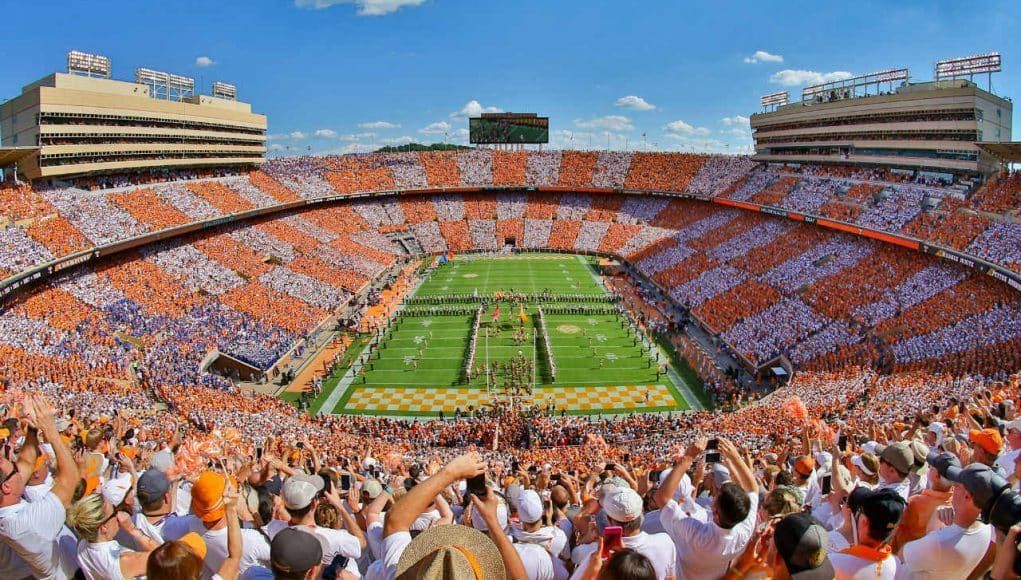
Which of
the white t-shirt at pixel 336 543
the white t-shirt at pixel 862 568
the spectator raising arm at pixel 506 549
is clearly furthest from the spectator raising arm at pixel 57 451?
the white t-shirt at pixel 862 568

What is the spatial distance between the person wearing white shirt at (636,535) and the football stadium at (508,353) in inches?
0.8

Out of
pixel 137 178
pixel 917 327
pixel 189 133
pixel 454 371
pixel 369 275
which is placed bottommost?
pixel 454 371

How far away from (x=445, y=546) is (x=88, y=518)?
289 cm

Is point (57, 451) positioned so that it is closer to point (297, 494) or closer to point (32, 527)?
point (32, 527)

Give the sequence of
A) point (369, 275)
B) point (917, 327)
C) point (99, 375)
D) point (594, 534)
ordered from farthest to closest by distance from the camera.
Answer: point (369, 275)
point (917, 327)
point (99, 375)
point (594, 534)

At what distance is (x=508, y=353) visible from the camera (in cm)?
3166

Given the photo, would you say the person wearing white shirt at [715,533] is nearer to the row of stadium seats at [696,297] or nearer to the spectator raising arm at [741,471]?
the spectator raising arm at [741,471]

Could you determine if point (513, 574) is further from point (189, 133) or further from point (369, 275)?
point (189, 133)

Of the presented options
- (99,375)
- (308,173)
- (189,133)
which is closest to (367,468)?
(99,375)

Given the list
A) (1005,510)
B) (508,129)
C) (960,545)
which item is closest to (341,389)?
(960,545)

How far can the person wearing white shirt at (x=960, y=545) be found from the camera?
376 centimetres

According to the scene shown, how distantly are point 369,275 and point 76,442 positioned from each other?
122 feet

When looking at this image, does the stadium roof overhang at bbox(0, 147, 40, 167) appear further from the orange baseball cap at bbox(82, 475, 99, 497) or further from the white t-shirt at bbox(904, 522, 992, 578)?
the white t-shirt at bbox(904, 522, 992, 578)

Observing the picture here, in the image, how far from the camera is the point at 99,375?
22484 mm
